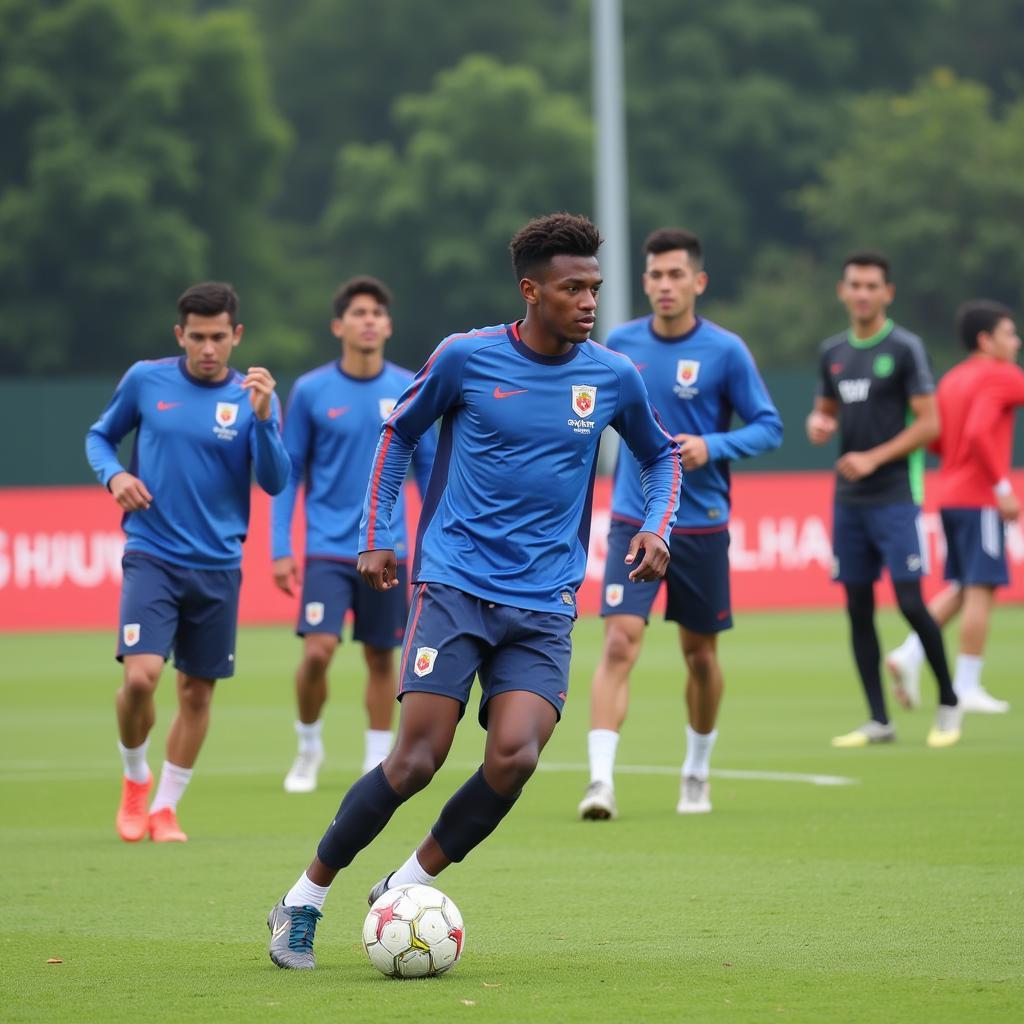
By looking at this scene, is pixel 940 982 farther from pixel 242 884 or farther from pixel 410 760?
pixel 242 884

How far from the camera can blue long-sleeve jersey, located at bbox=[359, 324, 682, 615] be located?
6.89m

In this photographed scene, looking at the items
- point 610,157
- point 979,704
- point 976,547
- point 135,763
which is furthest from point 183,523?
point 610,157

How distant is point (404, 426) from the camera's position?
702 centimetres

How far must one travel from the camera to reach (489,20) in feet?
220

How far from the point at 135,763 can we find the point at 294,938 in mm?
3288

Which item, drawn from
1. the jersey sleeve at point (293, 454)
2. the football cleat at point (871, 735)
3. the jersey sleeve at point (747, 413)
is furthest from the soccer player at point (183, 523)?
the football cleat at point (871, 735)

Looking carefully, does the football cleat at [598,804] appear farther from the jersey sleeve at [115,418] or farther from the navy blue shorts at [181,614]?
the jersey sleeve at [115,418]

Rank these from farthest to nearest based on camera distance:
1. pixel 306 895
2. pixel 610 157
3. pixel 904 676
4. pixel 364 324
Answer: pixel 610 157
pixel 904 676
pixel 364 324
pixel 306 895

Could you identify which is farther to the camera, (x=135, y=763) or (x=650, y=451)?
(x=135, y=763)

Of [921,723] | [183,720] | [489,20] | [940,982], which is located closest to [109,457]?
[183,720]

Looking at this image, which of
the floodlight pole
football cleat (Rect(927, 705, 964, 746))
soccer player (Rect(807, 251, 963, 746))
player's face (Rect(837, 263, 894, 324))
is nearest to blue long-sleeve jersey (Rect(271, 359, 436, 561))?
soccer player (Rect(807, 251, 963, 746))

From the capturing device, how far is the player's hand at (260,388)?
29.5 ft

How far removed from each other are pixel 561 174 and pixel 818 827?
50093 millimetres

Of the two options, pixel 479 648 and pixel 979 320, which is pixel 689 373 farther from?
pixel 979 320
